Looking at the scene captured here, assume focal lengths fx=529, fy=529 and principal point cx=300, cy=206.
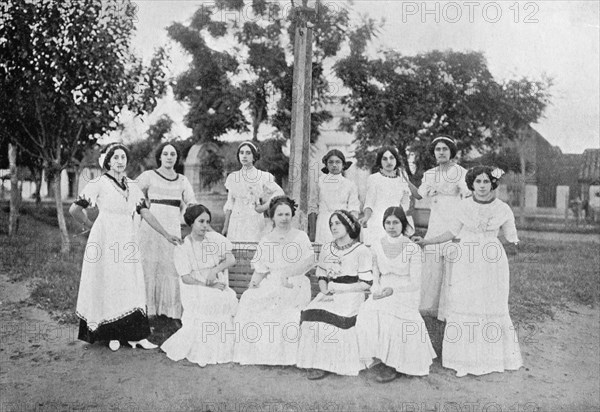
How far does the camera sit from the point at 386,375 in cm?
379

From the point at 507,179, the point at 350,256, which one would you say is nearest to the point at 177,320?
the point at 350,256

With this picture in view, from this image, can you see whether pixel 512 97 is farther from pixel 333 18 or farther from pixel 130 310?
pixel 130 310

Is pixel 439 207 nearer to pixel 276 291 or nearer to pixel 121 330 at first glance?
pixel 276 291

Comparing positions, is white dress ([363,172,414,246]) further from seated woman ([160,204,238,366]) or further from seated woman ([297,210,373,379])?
seated woman ([160,204,238,366])

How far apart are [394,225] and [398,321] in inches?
27.7

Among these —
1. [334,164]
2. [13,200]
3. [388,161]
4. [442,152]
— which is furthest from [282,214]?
[13,200]

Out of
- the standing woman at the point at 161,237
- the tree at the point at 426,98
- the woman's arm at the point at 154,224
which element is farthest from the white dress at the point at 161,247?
the tree at the point at 426,98

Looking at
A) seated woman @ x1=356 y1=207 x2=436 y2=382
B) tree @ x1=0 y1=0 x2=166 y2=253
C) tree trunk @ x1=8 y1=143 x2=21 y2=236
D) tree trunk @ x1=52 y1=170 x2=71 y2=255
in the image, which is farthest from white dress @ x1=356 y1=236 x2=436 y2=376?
tree trunk @ x1=8 y1=143 x2=21 y2=236

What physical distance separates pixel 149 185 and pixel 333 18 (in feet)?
28.9

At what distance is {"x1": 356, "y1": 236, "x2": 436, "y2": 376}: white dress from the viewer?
150 inches

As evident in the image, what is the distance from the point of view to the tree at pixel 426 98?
12164mm

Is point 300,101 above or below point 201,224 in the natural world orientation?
above

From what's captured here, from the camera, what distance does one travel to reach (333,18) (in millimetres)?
12125

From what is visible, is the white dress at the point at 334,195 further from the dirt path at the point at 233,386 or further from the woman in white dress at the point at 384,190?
the dirt path at the point at 233,386
